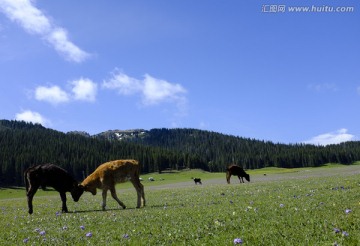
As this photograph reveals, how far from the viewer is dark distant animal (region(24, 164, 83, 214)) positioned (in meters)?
21.6

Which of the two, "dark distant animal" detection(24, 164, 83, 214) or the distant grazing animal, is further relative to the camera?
the distant grazing animal

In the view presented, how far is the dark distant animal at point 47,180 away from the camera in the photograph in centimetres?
2158

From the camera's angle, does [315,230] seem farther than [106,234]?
No

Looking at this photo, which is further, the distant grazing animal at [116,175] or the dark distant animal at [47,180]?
the distant grazing animal at [116,175]

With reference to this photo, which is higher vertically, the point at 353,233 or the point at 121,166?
the point at 121,166

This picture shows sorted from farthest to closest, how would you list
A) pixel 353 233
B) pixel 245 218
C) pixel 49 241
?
pixel 245 218, pixel 49 241, pixel 353 233

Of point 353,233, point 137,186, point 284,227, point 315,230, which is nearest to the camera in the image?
point 353,233

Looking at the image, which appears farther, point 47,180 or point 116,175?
point 116,175

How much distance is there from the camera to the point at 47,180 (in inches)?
865

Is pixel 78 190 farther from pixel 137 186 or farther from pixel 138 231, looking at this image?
pixel 138 231

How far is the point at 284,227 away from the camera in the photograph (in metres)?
8.57

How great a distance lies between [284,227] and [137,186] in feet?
47.6

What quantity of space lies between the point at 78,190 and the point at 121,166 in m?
3.67

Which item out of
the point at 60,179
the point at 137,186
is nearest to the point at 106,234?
the point at 137,186
